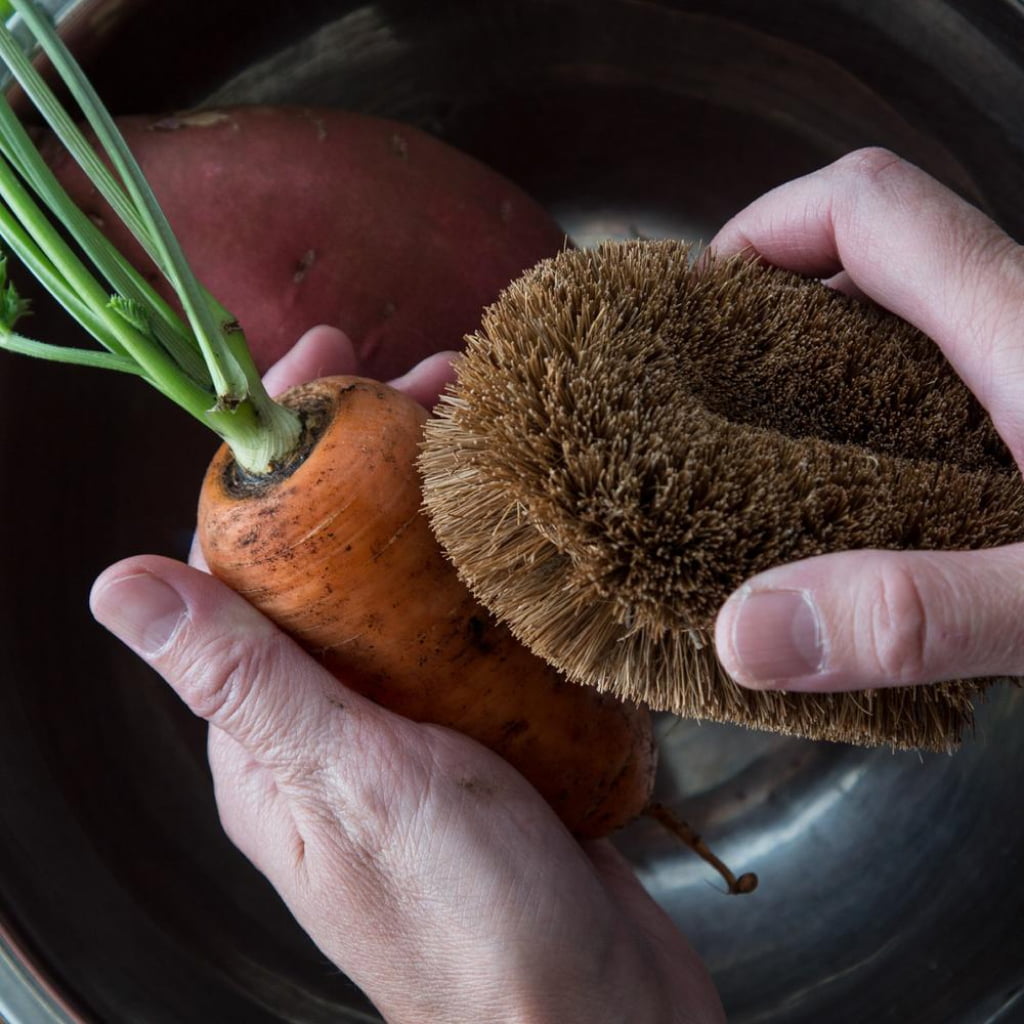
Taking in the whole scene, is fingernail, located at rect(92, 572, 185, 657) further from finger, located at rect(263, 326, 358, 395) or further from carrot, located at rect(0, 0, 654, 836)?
finger, located at rect(263, 326, 358, 395)

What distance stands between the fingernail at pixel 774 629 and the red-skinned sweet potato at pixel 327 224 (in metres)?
0.54

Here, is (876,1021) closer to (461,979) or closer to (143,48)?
(461,979)

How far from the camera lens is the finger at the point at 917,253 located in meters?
0.55

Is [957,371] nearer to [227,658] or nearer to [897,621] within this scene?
[897,621]

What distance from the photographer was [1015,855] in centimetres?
82

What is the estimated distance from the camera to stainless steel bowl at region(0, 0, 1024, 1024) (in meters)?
0.81

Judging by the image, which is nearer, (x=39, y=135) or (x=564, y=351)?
(x=564, y=351)

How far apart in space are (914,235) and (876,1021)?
0.72m

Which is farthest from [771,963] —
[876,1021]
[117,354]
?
[117,354]

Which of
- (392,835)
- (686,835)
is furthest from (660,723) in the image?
(392,835)

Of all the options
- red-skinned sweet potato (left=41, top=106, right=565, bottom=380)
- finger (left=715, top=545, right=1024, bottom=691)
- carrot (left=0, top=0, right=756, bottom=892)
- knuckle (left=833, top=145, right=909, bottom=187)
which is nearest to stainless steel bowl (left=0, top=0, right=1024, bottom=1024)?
red-skinned sweet potato (left=41, top=106, right=565, bottom=380)

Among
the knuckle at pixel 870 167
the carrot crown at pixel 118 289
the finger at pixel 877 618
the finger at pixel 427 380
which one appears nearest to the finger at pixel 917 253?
the knuckle at pixel 870 167

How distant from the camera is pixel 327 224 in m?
0.84

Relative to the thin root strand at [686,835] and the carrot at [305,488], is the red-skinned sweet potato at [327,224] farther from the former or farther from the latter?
the thin root strand at [686,835]
